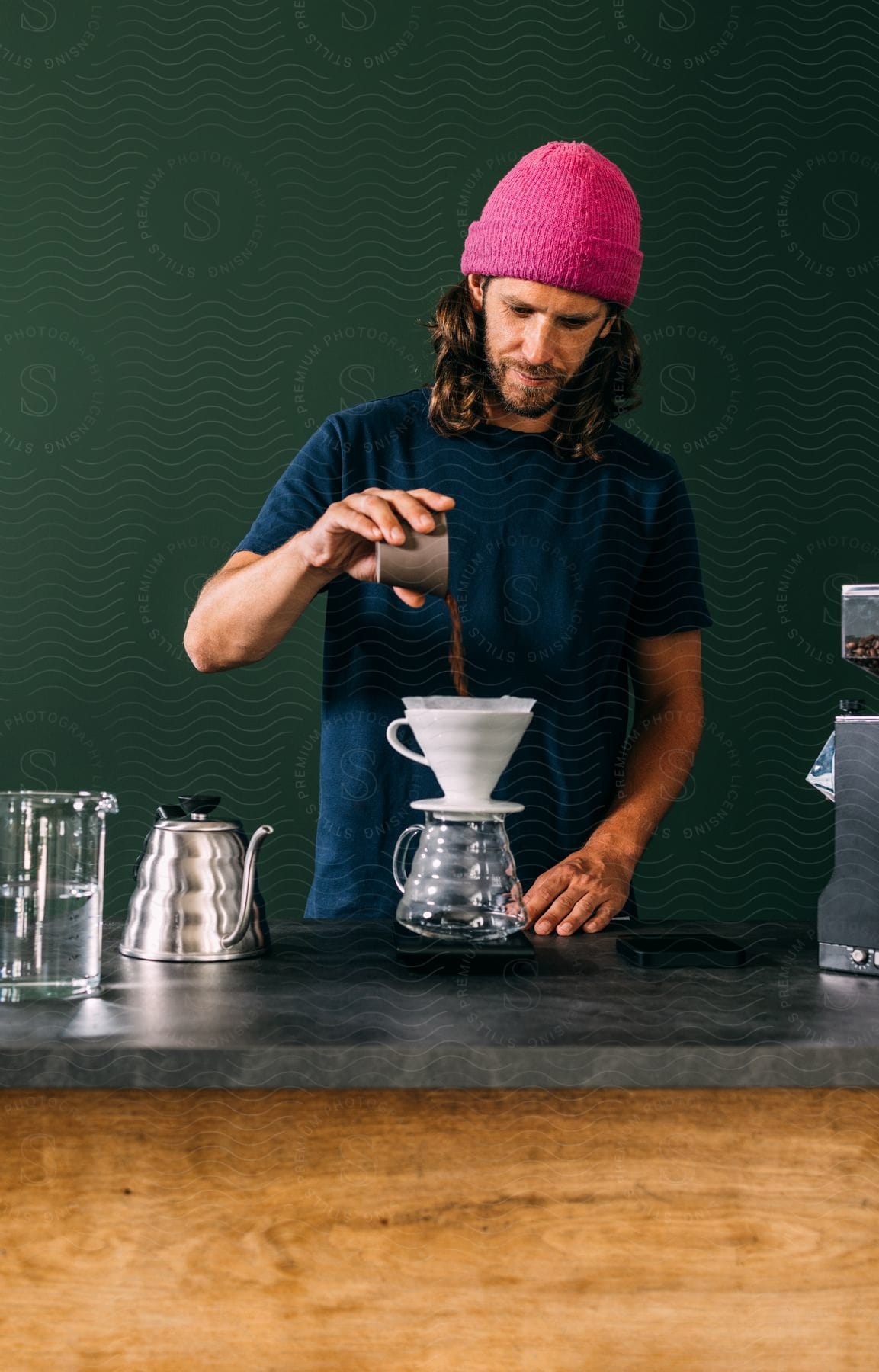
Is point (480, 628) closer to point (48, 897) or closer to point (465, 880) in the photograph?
point (465, 880)

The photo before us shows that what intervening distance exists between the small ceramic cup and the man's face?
0.60m

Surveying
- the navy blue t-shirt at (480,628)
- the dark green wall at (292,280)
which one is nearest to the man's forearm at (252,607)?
the navy blue t-shirt at (480,628)

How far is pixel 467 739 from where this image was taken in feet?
4.50

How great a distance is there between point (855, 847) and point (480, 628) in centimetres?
74

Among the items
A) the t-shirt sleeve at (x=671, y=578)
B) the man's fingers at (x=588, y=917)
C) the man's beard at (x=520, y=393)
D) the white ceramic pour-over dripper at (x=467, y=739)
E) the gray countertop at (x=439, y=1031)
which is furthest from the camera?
the t-shirt sleeve at (x=671, y=578)

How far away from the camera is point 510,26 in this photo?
10.3 ft

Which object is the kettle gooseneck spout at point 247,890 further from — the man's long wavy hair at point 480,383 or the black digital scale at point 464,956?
the man's long wavy hair at point 480,383

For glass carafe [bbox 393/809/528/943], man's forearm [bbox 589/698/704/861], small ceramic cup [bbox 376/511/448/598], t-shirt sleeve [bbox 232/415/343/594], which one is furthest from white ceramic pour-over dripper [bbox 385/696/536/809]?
t-shirt sleeve [bbox 232/415/343/594]

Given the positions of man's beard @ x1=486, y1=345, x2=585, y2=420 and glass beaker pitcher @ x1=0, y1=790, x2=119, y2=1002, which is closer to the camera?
glass beaker pitcher @ x1=0, y1=790, x2=119, y2=1002

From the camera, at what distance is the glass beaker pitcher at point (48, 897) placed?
124 centimetres

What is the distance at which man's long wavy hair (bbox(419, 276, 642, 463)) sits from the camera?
2.03m

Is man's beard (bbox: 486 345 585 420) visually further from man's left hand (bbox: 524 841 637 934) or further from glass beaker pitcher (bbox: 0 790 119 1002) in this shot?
glass beaker pitcher (bbox: 0 790 119 1002)

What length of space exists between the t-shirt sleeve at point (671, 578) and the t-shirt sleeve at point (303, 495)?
547 millimetres

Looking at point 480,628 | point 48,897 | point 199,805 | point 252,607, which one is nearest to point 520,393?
point 480,628
